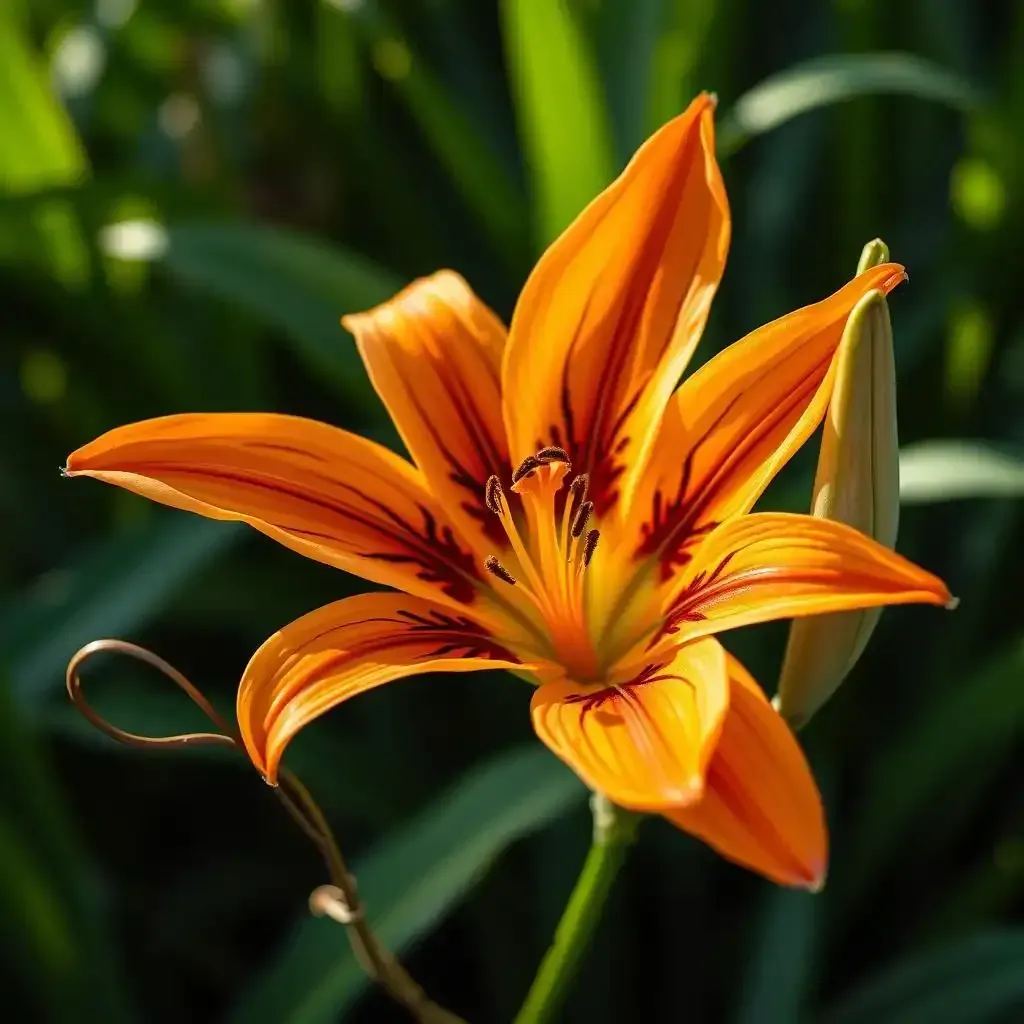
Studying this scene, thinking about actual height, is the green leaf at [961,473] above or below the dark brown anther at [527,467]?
below

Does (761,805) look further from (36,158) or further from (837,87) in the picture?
(36,158)

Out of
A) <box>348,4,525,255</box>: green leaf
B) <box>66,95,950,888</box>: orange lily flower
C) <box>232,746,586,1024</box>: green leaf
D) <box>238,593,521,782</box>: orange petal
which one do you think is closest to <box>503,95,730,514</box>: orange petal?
<box>66,95,950,888</box>: orange lily flower

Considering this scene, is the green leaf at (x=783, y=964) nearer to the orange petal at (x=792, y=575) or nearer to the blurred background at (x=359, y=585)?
the blurred background at (x=359, y=585)

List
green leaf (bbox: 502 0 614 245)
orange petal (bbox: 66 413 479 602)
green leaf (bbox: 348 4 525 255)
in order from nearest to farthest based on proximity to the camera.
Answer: orange petal (bbox: 66 413 479 602), green leaf (bbox: 502 0 614 245), green leaf (bbox: 348 4 525 255)

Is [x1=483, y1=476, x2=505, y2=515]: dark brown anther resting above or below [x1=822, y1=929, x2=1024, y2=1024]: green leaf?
above

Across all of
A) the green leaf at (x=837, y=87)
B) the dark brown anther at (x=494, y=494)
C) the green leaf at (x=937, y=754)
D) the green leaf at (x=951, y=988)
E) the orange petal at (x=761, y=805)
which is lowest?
the green leaf at (x=951, y=988)

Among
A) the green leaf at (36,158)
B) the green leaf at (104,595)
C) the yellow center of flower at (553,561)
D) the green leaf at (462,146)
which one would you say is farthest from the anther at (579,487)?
the green leaf at (36,158)

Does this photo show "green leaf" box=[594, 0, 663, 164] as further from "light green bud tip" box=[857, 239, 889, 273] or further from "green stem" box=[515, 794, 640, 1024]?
"green stem" box=[515, 794, 640, 1024]

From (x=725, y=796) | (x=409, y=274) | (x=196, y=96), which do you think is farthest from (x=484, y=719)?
(x=196, y=96)
